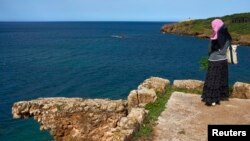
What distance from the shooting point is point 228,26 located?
131750 mm

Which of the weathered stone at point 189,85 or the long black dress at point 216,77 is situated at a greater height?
the long black dress at point 216,77

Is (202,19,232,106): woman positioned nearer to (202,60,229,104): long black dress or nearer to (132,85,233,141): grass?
(202,60,229,104): long black dress

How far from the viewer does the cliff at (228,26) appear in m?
107

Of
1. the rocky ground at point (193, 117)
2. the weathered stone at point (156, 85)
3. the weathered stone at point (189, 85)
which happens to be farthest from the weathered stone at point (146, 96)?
the weathered stone at point (189, 85)

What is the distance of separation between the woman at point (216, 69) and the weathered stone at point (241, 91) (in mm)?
1973

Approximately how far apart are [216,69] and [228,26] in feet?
408

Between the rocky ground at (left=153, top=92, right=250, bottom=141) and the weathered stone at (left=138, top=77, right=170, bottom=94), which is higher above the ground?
the weathered stone at (left=138, top=77, right=170, bottom=94)

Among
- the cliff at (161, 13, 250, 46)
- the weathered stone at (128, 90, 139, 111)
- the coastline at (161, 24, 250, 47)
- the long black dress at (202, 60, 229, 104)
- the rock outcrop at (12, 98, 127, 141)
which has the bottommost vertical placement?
the coastline at (161, 24, 250, 47)

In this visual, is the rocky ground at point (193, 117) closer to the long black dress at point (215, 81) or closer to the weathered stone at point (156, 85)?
the long black dress at point (215, 81)

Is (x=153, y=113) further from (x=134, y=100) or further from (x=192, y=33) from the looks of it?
(x=192, y=33)

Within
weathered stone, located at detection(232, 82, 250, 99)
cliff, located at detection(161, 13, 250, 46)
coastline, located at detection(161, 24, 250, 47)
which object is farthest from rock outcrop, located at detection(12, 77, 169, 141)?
cliff, located at detection(161, 13, 250, 46)

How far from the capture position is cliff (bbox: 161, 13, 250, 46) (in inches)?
4198

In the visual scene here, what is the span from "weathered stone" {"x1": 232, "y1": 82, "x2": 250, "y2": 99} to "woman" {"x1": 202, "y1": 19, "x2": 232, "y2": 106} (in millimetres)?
1973

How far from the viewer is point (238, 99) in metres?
14.9
